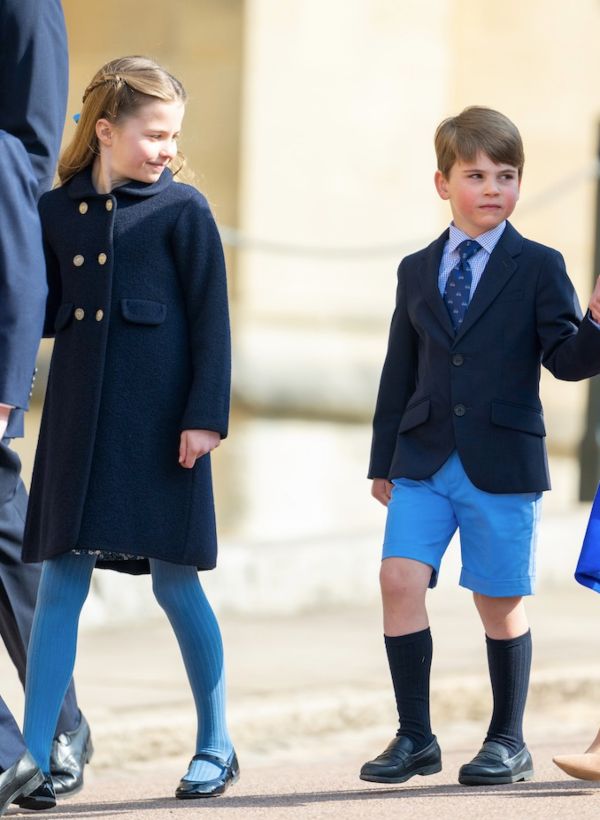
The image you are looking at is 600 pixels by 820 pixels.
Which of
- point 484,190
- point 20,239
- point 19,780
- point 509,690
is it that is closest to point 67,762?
point 19,780

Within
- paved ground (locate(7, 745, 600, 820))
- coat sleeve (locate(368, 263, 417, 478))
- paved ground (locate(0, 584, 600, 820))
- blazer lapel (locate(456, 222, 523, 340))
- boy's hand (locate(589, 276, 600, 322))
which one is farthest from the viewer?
paved ground (locate(0, 584, 600, 820))

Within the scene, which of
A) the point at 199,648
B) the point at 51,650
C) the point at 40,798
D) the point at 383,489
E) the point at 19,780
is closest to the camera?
the point at 19,780

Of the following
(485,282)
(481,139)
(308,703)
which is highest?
(481,139)

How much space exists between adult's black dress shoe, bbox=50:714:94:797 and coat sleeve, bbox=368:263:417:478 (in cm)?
87

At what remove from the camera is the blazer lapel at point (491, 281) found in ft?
12.3

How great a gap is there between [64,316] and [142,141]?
1.27 feet

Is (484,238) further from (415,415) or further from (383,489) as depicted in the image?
(383,489)

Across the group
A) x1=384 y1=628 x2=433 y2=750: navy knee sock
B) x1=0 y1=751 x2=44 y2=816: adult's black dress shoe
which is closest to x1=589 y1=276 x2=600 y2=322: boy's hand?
x1=384 y1=628 x2=433 y2=750: navy knee sock

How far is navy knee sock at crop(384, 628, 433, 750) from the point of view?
373 centimetres

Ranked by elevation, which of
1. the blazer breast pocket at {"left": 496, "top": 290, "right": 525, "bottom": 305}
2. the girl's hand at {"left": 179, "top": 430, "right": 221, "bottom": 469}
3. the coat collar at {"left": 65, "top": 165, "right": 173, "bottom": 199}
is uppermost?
the coat collar at {"left": 65, "top": 165, "right": 173, "bottom": 199}

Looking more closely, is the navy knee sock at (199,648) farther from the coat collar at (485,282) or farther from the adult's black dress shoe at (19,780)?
the coat collar at (485,282)

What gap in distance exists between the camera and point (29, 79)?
3652 mm

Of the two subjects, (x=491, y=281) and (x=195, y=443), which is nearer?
(x=195, y=443)

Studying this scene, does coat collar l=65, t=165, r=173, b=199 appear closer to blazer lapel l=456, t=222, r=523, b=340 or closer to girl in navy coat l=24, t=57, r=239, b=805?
girl in navy coat l=24, t=57, r=239, b=805
